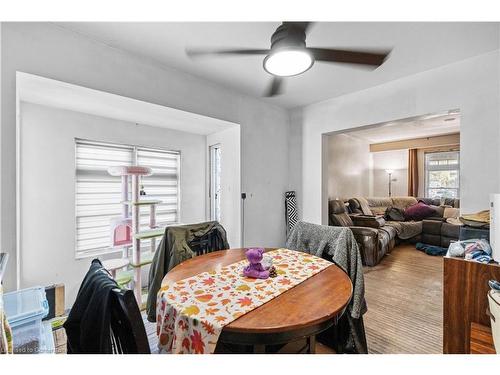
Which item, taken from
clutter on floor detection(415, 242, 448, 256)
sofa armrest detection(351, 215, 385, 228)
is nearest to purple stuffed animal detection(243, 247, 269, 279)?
sofa armrest detection(351, 215, 385, 228)

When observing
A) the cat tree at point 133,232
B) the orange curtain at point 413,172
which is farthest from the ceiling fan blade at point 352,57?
the orange curtain at point 413,172

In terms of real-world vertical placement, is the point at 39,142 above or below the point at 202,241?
above

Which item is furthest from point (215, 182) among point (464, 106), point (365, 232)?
point (464, 106)

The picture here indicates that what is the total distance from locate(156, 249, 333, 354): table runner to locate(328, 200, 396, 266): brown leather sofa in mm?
2451

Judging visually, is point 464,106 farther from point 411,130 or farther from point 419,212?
point 411,130

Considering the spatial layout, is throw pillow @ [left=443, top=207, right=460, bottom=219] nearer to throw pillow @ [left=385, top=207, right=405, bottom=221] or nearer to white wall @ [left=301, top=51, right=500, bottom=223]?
throw pillow @ [left=385, top=207, right=405, bottom=221]

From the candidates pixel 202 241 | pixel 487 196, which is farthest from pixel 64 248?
pixel 487 196

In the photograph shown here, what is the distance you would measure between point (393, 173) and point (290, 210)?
4.51m

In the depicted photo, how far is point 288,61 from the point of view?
4.75 feet

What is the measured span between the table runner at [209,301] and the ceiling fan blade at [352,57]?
60.9 inches

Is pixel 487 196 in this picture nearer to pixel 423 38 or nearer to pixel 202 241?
pixel 423 38

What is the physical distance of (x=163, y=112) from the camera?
8.36 feet

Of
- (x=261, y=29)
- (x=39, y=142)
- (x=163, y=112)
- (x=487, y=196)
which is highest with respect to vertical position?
(x=261, y=29)

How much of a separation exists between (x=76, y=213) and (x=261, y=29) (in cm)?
276
